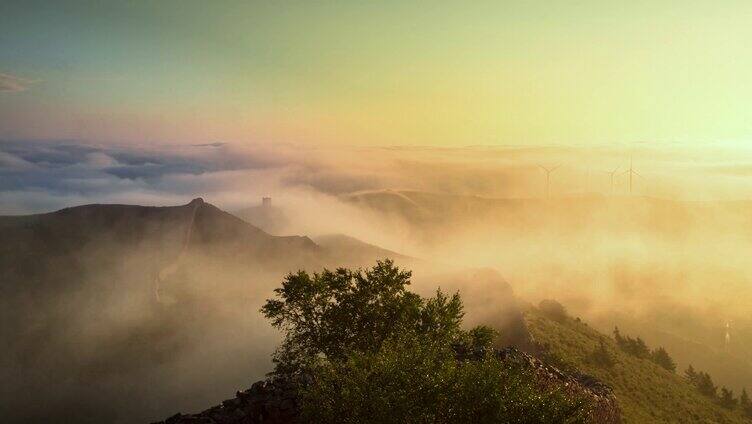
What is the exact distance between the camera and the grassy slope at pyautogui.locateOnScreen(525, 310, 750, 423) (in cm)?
8881

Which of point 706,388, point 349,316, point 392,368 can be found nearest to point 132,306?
point 349,316

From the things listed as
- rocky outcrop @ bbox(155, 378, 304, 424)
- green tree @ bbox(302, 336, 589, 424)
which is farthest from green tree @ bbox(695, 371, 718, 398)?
green tree @ bbox(302, 336, 589, 424)

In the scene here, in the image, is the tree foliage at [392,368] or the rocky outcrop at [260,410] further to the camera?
the rocky outcrop at [260,410]

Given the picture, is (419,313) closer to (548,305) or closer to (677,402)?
(677,402)

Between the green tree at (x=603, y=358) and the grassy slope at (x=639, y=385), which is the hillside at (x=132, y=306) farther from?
the green tree at (x=603, y=358)

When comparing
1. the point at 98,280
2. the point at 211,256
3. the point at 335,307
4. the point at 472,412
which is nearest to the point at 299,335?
the point at 335,307

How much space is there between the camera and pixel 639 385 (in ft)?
328


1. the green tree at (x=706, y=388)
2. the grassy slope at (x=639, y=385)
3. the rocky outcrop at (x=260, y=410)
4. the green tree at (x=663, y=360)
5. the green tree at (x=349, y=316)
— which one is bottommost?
the green tree at (x=663, y=360)

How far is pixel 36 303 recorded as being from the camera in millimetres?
145250

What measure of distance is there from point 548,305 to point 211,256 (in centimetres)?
11142

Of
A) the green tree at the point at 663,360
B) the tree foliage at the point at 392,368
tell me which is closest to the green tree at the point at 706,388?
the green tree at the point at 663,360

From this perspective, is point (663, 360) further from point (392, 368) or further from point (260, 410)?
point (392, 368)

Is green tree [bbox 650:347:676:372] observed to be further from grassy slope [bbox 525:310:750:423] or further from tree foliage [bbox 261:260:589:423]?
tree foliage [bbox 261:260:589:423]

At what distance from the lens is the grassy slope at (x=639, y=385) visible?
88812 millimetres
